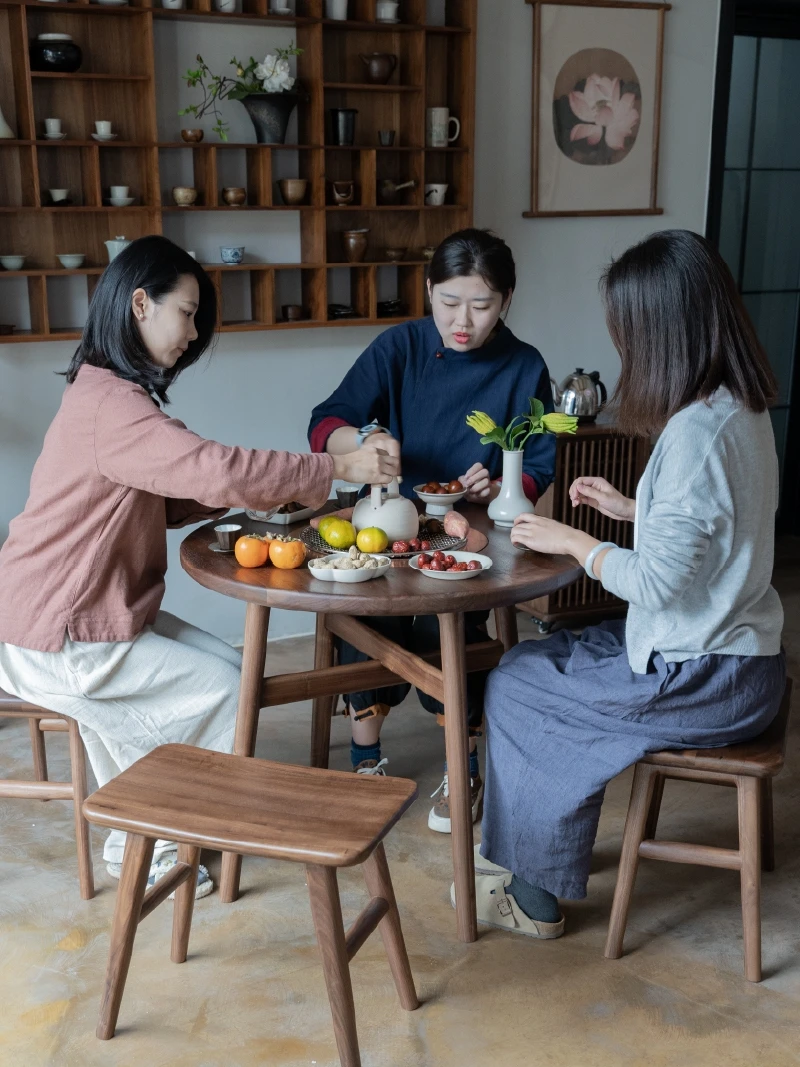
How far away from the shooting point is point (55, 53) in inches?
121

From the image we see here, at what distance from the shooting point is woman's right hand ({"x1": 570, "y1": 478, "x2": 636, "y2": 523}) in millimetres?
2318

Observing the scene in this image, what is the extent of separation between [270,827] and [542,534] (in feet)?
2.73

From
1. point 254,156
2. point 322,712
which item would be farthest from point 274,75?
point 322,712

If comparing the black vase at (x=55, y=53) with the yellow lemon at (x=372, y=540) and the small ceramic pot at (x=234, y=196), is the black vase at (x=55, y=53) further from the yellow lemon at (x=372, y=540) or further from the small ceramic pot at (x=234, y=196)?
the yellow lemon at (x=372, y=540)

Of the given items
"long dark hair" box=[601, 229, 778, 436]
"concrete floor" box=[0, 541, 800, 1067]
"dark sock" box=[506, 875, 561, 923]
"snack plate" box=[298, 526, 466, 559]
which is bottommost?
"concrete floor" box=[0, 541, 800, 1067]

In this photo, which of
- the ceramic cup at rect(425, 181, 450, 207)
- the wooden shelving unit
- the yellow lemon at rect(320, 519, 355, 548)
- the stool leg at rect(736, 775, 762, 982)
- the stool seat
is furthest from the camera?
the ceramic cup at rect(425, 181, 450, 207)

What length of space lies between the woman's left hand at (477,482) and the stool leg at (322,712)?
1.70 feet

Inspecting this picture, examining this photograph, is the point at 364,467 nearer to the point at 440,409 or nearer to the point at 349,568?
the point at 349,568

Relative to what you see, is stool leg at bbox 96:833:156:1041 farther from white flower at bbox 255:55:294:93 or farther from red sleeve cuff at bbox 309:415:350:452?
white flower at bbox 255:55:294:93

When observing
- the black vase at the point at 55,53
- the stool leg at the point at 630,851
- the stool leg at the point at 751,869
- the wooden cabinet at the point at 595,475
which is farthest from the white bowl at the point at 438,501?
the black vase at the point at 55,53

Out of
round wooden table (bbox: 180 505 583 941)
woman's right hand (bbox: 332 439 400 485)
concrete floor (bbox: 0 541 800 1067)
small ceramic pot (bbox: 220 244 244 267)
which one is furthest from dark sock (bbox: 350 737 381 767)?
small ceramic pot (bbox: 220 244 244 267)

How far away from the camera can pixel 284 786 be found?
174 centimetres

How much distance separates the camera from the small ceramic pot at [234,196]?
3.43 metres

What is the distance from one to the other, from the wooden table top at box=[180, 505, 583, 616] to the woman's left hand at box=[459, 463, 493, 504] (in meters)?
0.33
